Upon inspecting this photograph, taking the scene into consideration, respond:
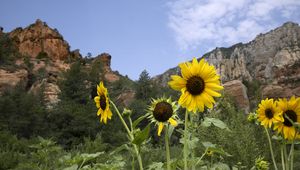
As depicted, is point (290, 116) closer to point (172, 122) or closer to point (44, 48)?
point (172, 122)

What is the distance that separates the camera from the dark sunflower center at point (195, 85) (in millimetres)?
1864

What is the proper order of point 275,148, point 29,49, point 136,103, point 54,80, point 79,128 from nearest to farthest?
point 275,148 < point 79,128 < point 136,103 < point 54,80 < point 29,49

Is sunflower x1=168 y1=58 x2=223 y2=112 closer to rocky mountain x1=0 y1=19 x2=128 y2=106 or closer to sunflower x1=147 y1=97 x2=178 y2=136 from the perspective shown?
sunflower x1=147 y1=97 x2=178 y2=136

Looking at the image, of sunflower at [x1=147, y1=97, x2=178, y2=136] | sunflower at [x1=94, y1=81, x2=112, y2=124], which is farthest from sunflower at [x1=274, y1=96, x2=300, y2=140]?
sunflower at [x1=94, y1=81, x2=112, y2=124]

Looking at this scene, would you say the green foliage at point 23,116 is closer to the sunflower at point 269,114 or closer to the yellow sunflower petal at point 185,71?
the sunflower at point 269,114

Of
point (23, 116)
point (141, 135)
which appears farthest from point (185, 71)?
point (23, 116)

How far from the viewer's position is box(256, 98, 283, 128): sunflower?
2518 millimetres

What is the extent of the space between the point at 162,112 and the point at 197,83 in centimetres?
25

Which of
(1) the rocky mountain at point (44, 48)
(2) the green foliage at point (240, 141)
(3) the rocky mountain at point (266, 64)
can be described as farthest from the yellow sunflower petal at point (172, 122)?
(1) the rocky mountain at point (44, 48)

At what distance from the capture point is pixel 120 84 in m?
43.4

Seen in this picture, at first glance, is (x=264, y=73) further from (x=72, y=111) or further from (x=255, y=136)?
(x=255, y=136)

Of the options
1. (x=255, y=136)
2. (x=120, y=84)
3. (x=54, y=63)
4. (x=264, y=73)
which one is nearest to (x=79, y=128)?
(x=255, y=136)

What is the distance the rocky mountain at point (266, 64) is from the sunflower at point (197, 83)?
87.8 ft

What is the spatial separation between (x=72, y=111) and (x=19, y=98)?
5.51 m
